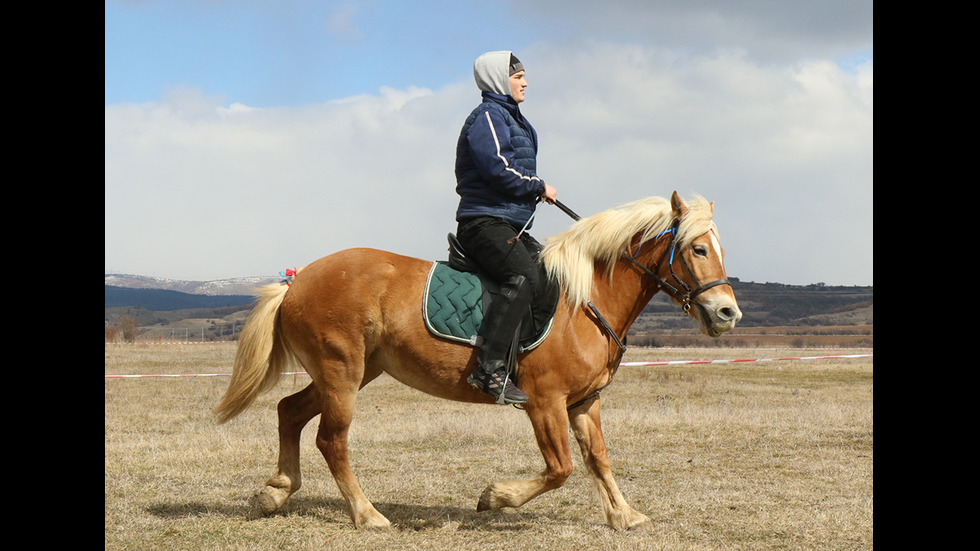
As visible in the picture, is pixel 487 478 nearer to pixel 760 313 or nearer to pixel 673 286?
pixel 673 286

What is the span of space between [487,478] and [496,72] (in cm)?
408

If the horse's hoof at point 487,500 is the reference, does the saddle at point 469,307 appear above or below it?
above

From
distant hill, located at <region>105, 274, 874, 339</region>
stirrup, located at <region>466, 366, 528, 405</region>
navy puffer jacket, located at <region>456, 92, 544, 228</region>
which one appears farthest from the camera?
distant hill, located at <region>105, 274, 874, 339</region>

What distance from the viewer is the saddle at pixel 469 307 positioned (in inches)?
237

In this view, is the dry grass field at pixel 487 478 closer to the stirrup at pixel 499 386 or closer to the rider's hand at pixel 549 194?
the stirrup at pixel 499 386

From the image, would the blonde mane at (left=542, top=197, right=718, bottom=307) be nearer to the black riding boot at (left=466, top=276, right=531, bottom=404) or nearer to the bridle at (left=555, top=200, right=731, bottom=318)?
the bridle at (left=555, top=200, right=731, bottom=318)

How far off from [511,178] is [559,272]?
849 mm

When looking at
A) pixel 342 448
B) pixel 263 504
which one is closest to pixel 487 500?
pixel 342 448

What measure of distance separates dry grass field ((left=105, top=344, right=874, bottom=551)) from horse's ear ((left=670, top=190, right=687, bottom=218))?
96.3 inches

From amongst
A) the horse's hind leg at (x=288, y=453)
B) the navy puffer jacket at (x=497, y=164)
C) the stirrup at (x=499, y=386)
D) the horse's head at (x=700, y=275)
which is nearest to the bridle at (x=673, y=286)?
the horse's head at (x=700, y=275)

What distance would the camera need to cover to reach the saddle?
6.02m

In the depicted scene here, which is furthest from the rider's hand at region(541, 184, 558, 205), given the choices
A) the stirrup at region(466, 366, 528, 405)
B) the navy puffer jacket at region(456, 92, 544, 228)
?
the stirrup at region(466, 366, 528, 405)

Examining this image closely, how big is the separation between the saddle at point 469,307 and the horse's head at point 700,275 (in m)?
0.95
